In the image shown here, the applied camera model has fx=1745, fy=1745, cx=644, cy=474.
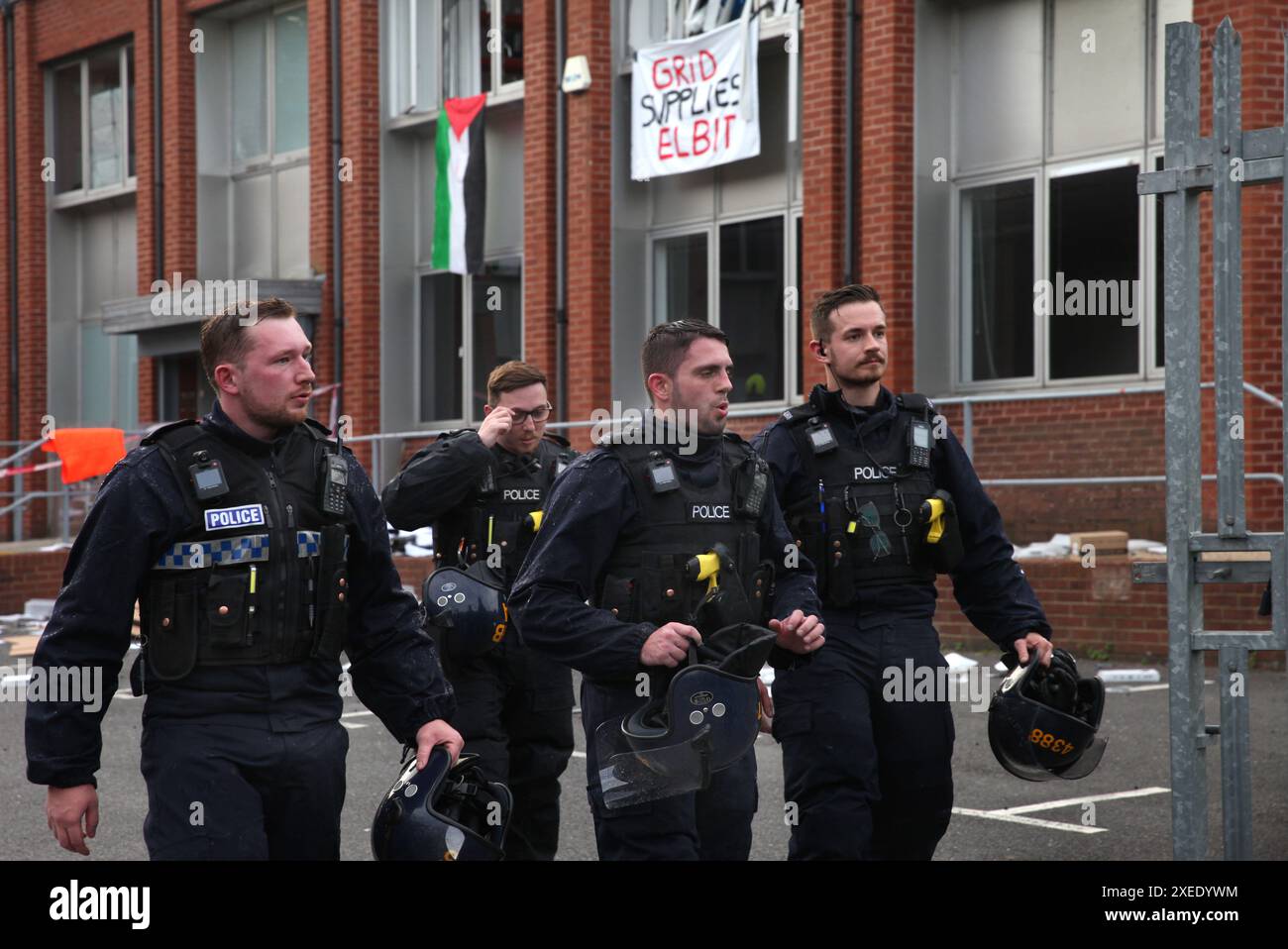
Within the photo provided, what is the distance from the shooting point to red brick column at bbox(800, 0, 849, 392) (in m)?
16.5

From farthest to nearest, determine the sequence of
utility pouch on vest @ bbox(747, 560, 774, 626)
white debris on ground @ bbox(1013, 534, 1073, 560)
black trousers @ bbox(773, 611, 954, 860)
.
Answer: white debris on ground @ bbox(1013, 534, 1073, 560)
black trousers @ bbox(773, 611, 954, 860)
utility pouch on vest @ bbox(747, 560, 774, 626)

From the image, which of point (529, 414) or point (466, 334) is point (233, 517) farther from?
point (466, 334)

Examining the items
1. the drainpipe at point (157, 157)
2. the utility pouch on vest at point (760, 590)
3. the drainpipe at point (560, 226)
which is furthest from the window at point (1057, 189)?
the drainpipe at point (157, 157)

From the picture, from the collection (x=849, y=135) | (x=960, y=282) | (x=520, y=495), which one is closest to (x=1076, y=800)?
(x=520, y=495)

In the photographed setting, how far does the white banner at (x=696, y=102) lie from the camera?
681 inches

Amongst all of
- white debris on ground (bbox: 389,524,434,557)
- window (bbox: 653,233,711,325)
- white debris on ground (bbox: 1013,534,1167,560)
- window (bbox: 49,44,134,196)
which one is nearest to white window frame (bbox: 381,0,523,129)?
window (bbox: 653,233,711,325)

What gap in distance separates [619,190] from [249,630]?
1534 cm

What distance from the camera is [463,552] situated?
7.21 m

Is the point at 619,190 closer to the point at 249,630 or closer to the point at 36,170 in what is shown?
the point at 36,170

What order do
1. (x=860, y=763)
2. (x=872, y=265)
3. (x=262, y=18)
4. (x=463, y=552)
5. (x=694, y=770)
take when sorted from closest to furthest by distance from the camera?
(x=694, y=770)
(x=860, y=763)
(x=463, y=552)
(x=872, y=265)
(x=262, y=18)

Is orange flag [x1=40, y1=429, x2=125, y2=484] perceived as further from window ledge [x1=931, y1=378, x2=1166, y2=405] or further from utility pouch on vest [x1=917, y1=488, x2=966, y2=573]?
utility pouch on vest [x1=917, y1=488, x2=966, y2=573]

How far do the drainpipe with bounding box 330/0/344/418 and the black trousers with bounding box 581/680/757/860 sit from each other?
17.6 m

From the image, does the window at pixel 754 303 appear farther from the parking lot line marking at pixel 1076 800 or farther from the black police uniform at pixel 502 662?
the black police uniform at pixel 502 662
